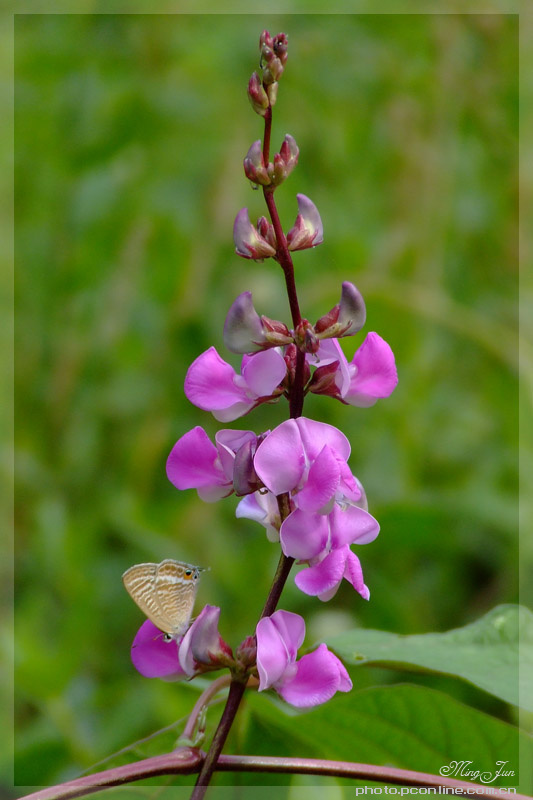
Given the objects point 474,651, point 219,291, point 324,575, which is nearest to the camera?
point 324,575

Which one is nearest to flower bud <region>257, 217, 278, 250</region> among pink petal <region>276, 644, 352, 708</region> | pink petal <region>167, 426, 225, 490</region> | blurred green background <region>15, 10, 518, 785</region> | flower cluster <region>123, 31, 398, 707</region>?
flower cluster <region>123, 31, 398, 707</region>

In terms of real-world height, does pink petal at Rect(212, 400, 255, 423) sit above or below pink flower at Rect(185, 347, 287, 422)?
below

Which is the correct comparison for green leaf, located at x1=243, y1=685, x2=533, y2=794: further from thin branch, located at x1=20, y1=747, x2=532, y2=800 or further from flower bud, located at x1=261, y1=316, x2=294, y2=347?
flower bud, located at x1=261, y1=316, x2=294, y2=347

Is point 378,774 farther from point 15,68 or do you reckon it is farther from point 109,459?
point 15,68

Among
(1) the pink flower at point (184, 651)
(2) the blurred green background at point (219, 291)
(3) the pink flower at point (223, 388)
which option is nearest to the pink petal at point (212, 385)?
(3) the pink flower at point (223, 388)

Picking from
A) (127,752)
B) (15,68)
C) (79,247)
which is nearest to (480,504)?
(79,247)

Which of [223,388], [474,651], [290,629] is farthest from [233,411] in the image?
[474,651]

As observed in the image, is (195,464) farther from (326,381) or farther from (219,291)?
(219,291)
